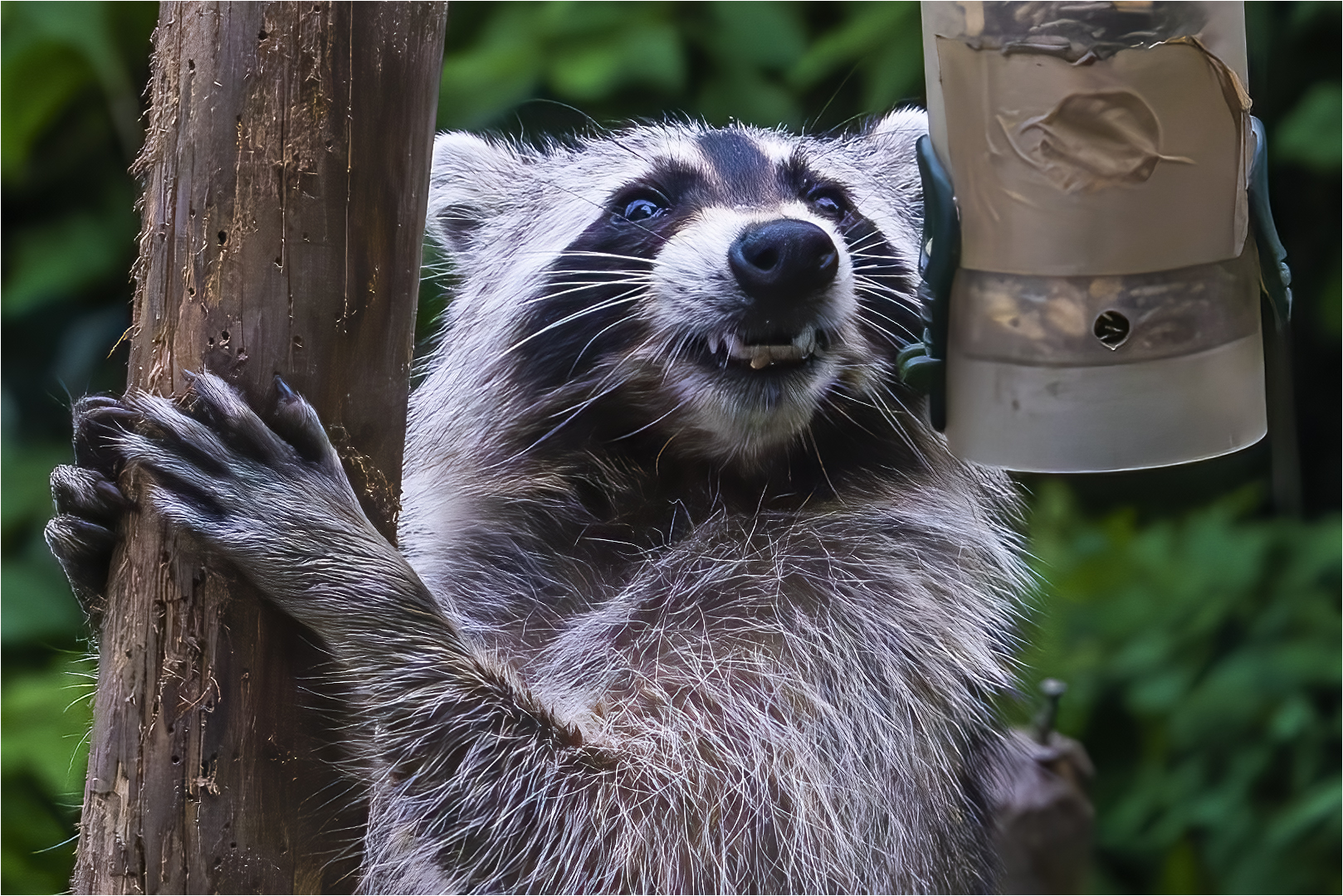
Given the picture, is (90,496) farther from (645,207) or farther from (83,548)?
(645,207)

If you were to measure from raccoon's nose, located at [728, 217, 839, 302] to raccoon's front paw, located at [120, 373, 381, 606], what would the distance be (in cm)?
75

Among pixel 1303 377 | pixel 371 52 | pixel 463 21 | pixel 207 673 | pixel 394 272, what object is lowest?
pixel 207 673

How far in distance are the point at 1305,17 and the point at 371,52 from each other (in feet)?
10.3

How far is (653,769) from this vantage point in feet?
7.54

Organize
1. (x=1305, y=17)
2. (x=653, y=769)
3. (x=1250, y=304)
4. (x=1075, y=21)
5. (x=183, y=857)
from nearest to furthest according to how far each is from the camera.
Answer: (x=1075, y=21), (x=1250, y=304), (x=183, y=857), (x=653, y=769), (x=1305, y=17)

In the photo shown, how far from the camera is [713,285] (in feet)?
7.41

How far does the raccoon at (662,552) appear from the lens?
6.81ft

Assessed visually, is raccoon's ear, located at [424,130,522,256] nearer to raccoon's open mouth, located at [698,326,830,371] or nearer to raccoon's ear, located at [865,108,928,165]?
raccoon's ear, located at [865,108,928,165]

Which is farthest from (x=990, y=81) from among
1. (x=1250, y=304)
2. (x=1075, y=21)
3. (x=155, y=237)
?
(x=155, y=237)

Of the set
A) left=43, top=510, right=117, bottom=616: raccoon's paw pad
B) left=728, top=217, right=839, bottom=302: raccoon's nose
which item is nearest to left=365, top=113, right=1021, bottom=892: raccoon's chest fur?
left=728, top=217, right=839, bottom=302: raccoon's nose

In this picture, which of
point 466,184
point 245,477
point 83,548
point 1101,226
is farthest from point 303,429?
Result: point 466,184

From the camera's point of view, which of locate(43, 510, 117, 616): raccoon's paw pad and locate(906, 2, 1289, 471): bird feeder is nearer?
locate(906, 2, 1289, 471): bird feeder

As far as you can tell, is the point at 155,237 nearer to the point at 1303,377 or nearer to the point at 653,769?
the point at 653,769

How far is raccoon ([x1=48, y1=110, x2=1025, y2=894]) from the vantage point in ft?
6.81
